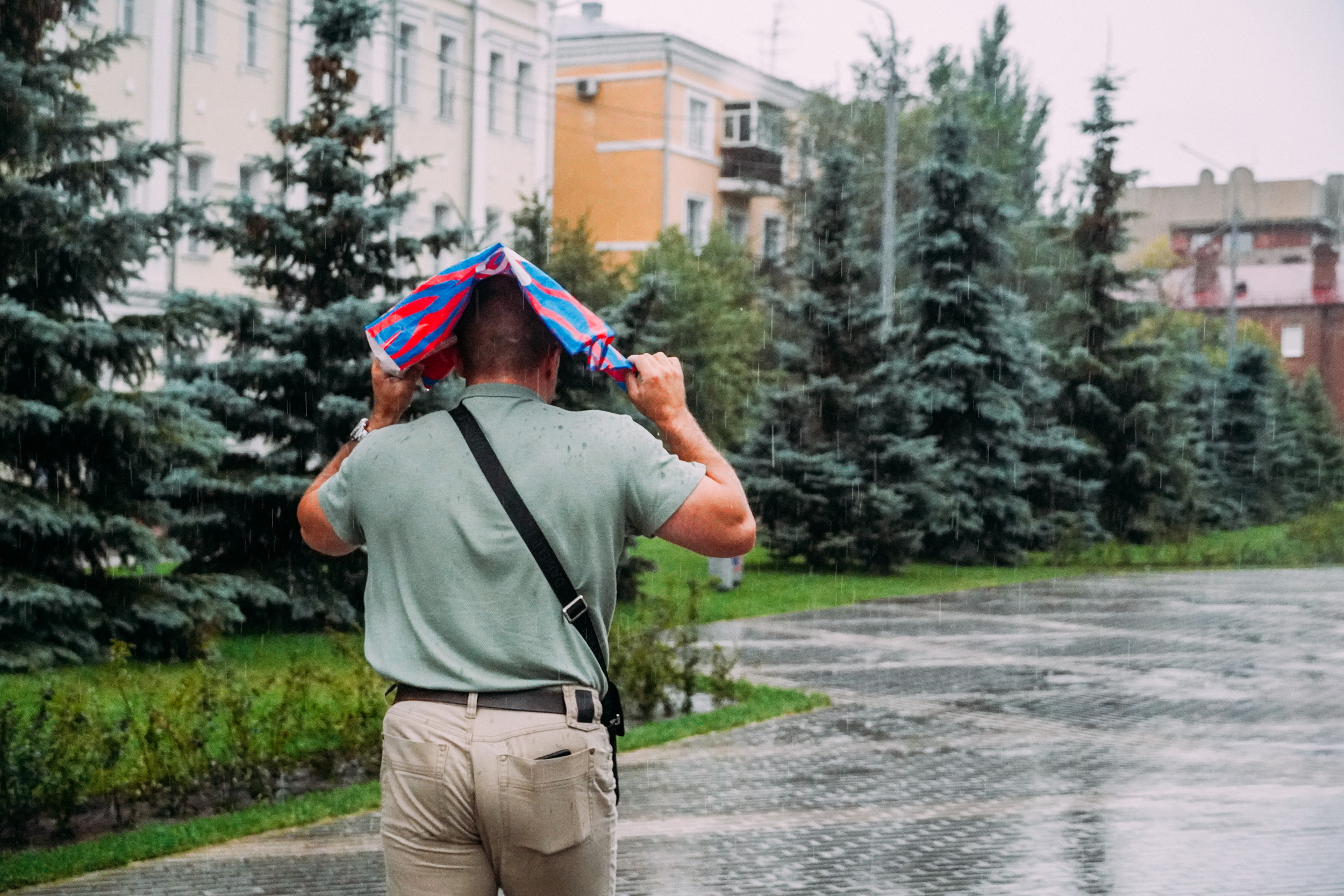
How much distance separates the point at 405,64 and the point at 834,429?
16250 mm

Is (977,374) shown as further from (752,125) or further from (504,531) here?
(504,531)

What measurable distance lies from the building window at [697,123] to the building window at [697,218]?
1679 millimetres

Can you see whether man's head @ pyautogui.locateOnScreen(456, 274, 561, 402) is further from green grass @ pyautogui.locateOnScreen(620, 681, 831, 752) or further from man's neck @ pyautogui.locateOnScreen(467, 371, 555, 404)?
green grass @ pyautogui.locateOnScreen(620, 681, 831, 752)

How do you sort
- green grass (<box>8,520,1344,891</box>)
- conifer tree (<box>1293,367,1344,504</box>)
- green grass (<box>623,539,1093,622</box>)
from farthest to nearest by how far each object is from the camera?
conifer tree (<box>1293,367,1344,504</box>), green grass (<box>623,539,1093,622</box>), green grass (<box>8,520,1344,891</box>)

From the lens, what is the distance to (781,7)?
49.4m

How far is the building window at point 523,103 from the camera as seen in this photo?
40875 millimetres

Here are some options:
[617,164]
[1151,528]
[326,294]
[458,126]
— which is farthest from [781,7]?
[326,294]

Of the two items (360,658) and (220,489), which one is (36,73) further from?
(360,658)

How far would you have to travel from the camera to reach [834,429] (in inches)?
993

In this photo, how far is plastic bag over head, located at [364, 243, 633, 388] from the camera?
2961 millimetres

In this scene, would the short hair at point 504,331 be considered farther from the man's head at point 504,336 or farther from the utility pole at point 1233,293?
the utility pole at point 1233,293

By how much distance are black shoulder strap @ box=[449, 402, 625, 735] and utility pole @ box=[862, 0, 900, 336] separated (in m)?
22.7

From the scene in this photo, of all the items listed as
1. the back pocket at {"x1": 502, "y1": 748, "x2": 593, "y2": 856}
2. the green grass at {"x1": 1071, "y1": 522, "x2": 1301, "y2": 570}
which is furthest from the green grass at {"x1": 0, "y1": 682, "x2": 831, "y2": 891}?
the green grass at {"x1": 1071, "y1": 522, "x2": 1301, "y2": 570}

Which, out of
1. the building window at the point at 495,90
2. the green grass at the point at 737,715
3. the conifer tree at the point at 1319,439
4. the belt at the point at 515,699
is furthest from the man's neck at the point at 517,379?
the conifer tree at the point at 1319,439
